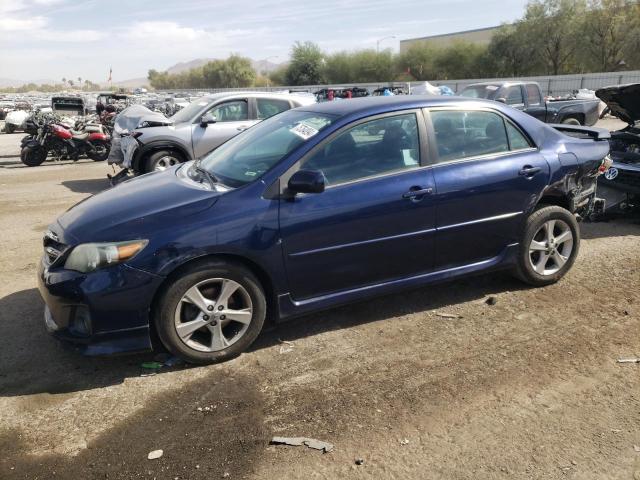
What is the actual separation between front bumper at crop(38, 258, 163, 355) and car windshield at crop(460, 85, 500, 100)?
1036cm

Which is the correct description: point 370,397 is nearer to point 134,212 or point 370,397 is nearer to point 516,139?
point 134,212

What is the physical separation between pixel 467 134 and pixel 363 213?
4.09 ft

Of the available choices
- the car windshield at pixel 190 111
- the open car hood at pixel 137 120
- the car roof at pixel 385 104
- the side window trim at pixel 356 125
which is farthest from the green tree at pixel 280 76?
the side window trim at pixel 356 125

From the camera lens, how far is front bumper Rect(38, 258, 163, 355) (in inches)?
128

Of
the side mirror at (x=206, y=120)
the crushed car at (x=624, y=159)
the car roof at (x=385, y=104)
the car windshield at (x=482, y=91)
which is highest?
the car windshield at (x=482, y=91)

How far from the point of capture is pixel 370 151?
13.1 ft

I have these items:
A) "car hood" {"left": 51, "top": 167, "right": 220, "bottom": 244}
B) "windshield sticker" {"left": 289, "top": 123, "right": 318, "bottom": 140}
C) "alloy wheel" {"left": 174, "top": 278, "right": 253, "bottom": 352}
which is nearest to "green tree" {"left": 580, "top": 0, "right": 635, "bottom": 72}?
"windshield sticker" {"left": 289, "top": 123, "right": 318, "bottom": 140}

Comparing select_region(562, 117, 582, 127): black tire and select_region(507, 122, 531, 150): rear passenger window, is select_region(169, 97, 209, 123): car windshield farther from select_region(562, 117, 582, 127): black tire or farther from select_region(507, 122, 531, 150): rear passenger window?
select_region(562, 117, 582, 127): black tire

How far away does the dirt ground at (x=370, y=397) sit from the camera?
2.68m

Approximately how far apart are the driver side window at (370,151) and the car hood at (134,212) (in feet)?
2.76

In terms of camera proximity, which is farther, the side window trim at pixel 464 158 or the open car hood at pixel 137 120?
the open car hood at pixel 137 120

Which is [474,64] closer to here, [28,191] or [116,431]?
[28,191]

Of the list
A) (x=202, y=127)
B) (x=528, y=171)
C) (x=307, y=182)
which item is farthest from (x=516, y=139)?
(x=202, y=127)

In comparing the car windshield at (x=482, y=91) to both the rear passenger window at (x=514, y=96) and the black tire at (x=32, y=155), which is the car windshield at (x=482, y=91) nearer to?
the rear passenger window at (x=514, y=96)
